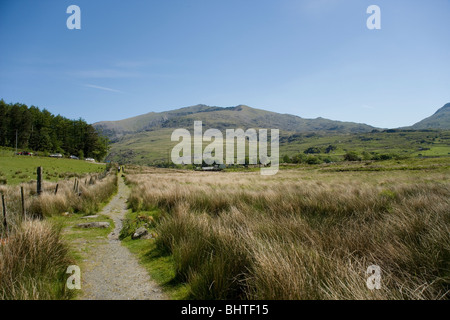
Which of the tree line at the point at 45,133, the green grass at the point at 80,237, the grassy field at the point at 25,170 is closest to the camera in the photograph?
the green grass at the point at 80,237

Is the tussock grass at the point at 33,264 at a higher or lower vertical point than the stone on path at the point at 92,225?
higher

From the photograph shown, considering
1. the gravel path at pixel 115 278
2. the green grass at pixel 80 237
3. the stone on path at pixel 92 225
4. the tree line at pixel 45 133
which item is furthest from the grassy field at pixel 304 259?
the tree line at pixel 45 133

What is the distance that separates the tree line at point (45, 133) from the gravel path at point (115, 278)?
81741mm

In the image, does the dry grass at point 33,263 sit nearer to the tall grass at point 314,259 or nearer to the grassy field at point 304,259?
the grassy field at point 304,259

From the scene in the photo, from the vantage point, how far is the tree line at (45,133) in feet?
229

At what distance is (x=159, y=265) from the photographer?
4730mm

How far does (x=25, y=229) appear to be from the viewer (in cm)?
414

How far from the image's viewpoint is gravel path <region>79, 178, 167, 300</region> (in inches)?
140

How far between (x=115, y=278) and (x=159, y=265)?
86cm

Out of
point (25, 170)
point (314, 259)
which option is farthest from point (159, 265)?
point (25, 170)

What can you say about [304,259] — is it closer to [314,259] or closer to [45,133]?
[314,259]

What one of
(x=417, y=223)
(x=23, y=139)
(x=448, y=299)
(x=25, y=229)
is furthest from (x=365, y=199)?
(x=23, y=139)

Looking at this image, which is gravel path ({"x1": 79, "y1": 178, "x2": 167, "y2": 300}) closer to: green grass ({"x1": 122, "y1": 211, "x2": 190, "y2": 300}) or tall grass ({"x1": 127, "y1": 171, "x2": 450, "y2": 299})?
green grass ({"x1": 122, "y1": 211, "x2": 190, "y2": 300})

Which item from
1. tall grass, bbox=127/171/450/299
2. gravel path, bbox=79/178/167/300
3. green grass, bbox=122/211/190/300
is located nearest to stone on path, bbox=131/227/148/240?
green grass, bbox=122/211/190/300
